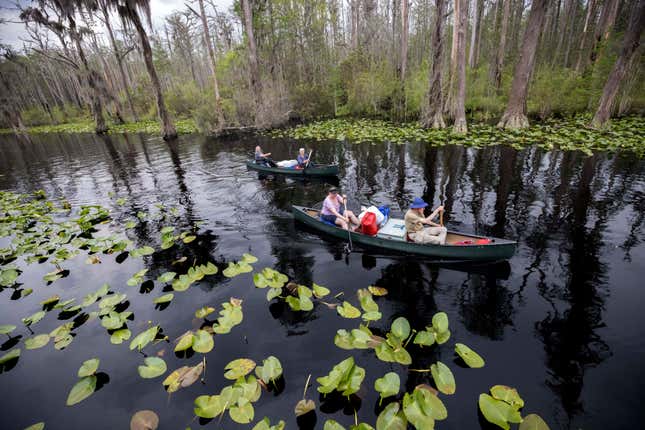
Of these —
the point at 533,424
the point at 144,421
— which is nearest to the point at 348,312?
the point at 533,424

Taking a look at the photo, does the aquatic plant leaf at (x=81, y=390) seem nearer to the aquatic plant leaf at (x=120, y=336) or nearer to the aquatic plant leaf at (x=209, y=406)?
the aquatic plant leaf at (x=120, y=336)

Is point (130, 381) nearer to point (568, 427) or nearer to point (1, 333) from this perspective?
point (1, 333)

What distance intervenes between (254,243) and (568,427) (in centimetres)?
582

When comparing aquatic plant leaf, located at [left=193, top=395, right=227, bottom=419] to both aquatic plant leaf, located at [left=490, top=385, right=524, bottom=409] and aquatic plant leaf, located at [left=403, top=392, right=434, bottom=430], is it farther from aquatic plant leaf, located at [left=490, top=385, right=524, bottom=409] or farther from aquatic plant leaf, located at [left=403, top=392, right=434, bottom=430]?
aquatic plant leaf, located at [left=490, top=385, right=524, bottom=409]

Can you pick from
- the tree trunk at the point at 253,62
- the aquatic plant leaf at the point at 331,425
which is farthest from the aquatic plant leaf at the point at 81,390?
the tree trunk at the point at 253,62

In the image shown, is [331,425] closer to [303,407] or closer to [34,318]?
[303,407]

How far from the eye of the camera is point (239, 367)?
132 inches

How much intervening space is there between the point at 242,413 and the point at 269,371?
1.72ft

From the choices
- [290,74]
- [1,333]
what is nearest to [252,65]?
[290,74]

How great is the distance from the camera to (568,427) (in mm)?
2758

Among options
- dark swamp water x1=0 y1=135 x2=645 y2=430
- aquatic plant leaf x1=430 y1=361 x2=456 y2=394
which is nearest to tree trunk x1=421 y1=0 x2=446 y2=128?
dark swamp water x1=0 y1=135 x2=645 y2=430

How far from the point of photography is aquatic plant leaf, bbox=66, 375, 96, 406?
316 centimetres

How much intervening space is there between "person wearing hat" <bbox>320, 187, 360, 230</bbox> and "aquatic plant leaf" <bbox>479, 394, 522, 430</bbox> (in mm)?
4084

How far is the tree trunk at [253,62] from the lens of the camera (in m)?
19.8
